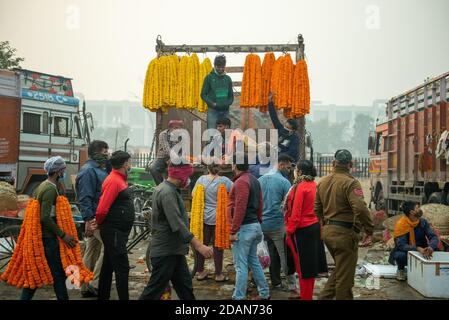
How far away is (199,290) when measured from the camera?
706 cm

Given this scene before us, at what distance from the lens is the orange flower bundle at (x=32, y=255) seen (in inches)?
205

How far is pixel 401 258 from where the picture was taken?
7.59 m

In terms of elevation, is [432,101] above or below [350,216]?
above

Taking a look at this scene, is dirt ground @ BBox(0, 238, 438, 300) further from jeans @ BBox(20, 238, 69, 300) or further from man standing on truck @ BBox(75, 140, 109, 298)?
jeans @ BBox(20, 238, 69, 300)

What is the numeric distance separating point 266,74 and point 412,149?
608 centimetres

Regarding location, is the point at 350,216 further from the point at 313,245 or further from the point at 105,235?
the point at 105,235

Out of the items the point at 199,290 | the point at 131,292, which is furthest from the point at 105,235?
the point at 199,290

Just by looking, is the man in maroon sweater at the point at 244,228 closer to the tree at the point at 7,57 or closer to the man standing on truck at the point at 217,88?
the man standing on truck at the point at 217,88

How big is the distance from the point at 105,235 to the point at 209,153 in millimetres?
3353

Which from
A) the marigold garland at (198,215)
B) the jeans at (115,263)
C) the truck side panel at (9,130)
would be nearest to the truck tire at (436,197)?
the marigold garland at (198,215)

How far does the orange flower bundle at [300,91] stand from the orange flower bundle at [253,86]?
63 cm

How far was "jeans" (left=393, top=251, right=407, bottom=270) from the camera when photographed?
298 inches

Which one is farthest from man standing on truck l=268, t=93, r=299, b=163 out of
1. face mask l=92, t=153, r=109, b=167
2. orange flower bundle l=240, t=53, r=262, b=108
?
face mask l=92, t=153, r=109, b=167

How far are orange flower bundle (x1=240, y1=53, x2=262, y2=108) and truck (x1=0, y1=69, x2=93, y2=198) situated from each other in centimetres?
711
